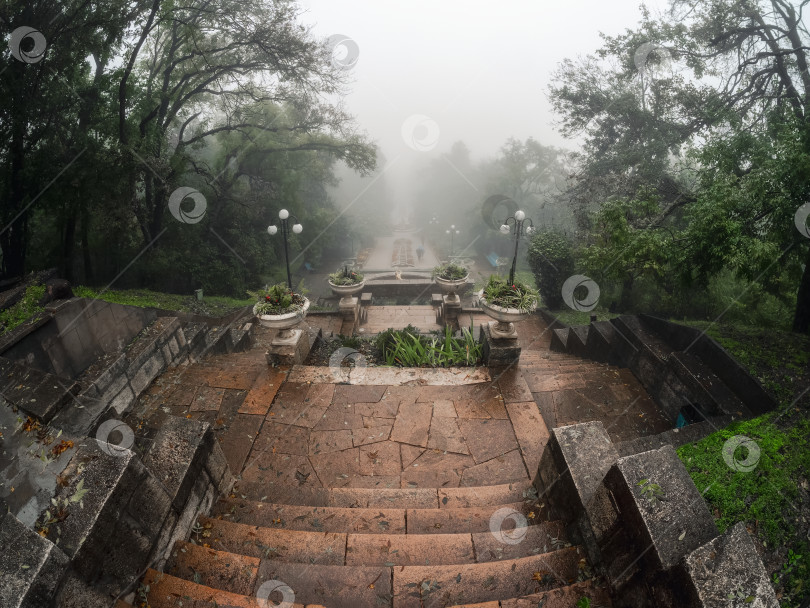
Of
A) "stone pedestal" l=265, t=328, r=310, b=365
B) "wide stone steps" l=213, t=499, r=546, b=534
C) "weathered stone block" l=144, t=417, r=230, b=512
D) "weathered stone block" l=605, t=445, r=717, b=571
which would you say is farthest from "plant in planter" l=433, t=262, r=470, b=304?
"weathered stone block" l=605, t=445, r=717, b=571

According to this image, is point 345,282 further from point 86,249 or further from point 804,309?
point 86,249

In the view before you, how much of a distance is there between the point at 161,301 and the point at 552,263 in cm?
1309

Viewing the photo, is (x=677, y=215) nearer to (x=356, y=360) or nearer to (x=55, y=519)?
(x=356, y=360)

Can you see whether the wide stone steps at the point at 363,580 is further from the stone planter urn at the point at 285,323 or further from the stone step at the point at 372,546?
the stone planter urn at the point at 285,323

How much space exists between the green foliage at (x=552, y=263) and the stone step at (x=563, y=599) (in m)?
12.5

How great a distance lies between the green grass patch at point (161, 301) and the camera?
31.6ft

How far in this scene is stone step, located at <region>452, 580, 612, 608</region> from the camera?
214 centimetres

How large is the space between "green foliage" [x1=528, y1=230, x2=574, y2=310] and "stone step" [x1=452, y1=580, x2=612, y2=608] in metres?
12.5

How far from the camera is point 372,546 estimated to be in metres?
2.71

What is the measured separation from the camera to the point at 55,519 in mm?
2059

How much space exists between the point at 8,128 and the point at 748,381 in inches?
609

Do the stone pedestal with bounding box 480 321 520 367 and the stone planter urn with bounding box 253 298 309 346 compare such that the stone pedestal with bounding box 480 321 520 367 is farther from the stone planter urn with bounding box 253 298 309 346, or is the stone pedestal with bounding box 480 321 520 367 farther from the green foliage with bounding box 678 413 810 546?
the stone planter urn with bounding box 253 298 309 346

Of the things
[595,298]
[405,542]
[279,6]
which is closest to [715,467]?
[405,542]

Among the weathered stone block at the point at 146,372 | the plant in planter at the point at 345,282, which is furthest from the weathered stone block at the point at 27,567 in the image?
the plant in planter at the point at 345,282
